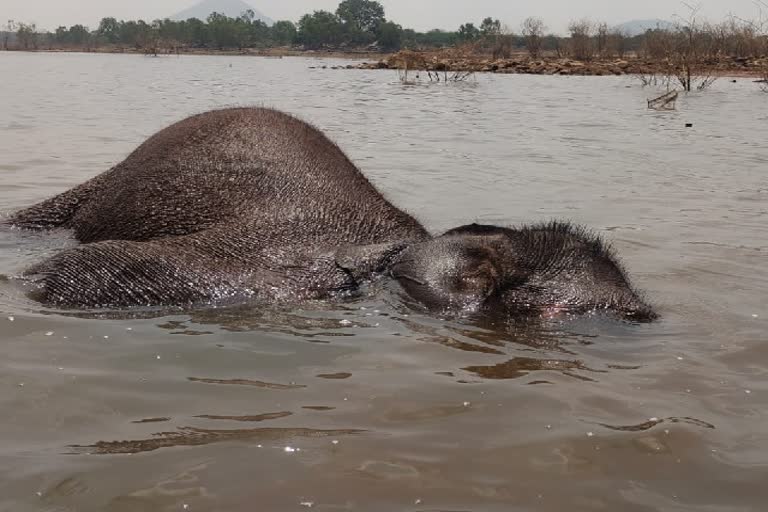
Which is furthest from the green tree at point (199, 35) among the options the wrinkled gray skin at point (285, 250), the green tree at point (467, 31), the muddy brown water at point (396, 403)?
the wrinkled gray skin at point (285, 250)

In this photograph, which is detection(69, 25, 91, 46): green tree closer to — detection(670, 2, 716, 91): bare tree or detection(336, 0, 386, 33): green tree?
detection(336, 0, 386, 33): green tree

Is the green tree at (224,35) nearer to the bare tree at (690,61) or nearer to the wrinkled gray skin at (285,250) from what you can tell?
the bare tree at (690,61)

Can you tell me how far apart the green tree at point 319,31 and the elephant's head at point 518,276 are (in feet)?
383

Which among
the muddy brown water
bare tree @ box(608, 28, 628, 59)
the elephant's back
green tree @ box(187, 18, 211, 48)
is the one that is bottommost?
the muddy brown water

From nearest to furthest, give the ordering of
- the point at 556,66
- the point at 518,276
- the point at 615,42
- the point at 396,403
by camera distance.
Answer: the point at 396,403
the point at 518,276
the point at 556,66
the point at 615,42

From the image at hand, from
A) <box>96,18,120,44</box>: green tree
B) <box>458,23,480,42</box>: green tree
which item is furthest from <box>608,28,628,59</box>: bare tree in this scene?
<box>96,18,120,44</box>: green tree

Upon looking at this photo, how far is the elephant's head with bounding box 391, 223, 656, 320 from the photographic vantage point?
401cm

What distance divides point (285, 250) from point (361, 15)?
13816 cm

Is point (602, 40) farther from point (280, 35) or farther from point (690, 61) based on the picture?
point (280, 35)

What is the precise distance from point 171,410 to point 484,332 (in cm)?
149

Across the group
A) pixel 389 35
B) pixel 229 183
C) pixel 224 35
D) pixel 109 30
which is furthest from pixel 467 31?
pixel 229 183

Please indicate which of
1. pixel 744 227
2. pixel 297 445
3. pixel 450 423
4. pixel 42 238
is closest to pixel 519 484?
pixel 450 423

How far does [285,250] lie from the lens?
4.24m

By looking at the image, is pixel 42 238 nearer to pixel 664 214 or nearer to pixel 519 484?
pixel 519 484
